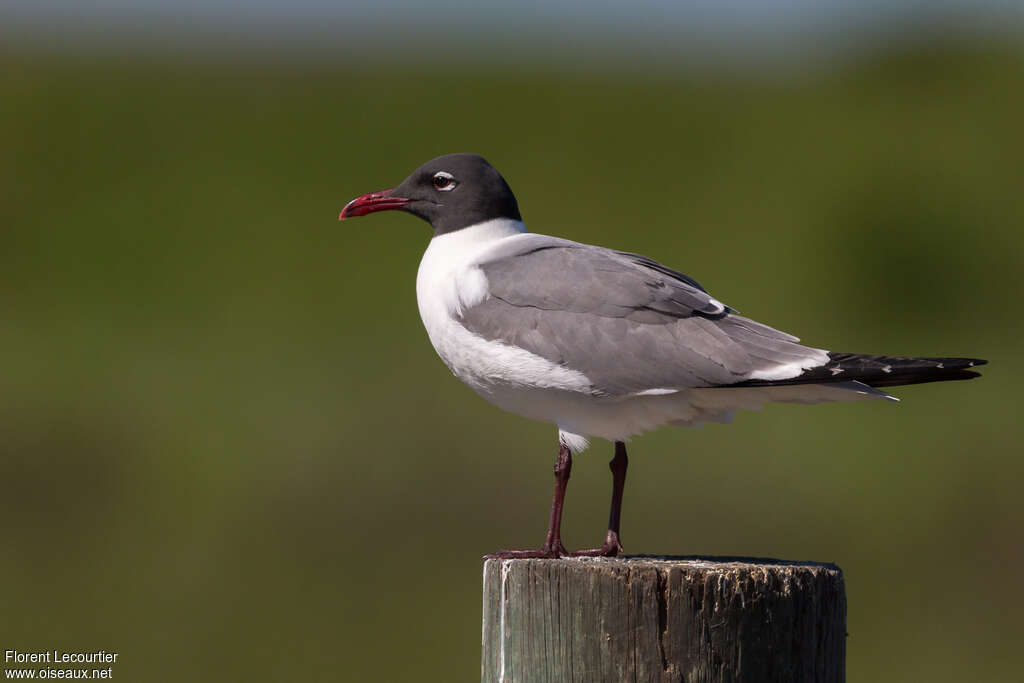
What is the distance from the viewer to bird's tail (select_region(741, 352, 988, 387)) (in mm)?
3951

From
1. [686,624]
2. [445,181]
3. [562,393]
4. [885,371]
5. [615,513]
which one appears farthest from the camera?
[445,181]

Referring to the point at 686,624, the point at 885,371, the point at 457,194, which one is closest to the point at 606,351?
the point at 885,371

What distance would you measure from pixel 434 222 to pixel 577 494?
5.97 meters

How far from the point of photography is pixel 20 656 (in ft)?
27.5

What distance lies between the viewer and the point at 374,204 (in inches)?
207

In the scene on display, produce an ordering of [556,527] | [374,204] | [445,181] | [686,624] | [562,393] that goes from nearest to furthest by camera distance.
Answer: [686,624] → [562,393] → [556,527] → [445,181] → [374,204]

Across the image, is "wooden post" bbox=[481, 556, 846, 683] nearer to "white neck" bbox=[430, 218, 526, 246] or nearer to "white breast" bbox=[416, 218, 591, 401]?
"white breast" bbox=[416, 218, 591, 401]

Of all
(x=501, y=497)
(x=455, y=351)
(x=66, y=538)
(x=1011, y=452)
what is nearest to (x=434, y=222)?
(x=455, y=351)

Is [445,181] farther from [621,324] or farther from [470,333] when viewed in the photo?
[621,324]

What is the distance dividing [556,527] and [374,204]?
147cm

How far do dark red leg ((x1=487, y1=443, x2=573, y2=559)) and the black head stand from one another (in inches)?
37.4

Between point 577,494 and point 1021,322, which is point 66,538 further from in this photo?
point 1021,322

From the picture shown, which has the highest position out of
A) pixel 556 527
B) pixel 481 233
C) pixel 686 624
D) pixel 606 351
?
pixel 481 233

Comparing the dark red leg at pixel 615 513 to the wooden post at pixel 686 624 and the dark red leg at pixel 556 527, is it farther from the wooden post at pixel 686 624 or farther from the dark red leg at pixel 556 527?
the wooden post at pixel 686 624
